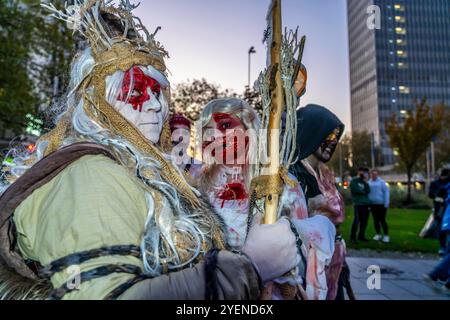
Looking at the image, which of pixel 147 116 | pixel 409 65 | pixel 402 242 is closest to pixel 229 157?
pixel 147 116

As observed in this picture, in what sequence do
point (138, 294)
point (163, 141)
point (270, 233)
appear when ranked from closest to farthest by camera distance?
point (138, 294) < point (270, 233) < point (163, 141)

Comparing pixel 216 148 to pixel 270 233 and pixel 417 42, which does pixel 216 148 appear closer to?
pixel 270 233

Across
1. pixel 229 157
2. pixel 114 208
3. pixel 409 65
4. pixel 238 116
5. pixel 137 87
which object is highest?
pixel 409 65

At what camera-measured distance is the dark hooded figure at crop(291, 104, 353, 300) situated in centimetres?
267

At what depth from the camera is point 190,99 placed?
41.2ft

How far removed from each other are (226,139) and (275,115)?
1795 millimetres

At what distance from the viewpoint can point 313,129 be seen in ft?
9.09

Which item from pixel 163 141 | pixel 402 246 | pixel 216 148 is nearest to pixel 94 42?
pixel 163 141

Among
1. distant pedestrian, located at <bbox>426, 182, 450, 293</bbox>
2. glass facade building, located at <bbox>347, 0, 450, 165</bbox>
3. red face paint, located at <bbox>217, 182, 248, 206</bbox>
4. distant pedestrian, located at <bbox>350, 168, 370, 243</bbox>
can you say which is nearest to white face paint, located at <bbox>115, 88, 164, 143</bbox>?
red face paint, located at <bbox>217, 182, 248, 206</bbox>

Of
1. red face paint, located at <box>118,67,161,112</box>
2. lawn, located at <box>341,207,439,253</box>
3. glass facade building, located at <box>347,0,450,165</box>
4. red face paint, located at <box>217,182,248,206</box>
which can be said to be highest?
glass facade building, located at <box>347,0,450,165</box>

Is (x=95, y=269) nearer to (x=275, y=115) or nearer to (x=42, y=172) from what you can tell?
(x=42, y=172)

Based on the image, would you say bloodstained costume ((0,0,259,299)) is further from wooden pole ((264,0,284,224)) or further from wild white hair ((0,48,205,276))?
wooden pole ((264,0,284,224))

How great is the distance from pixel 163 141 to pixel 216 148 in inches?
50.8

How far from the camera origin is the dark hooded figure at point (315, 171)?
2672 millimetres
